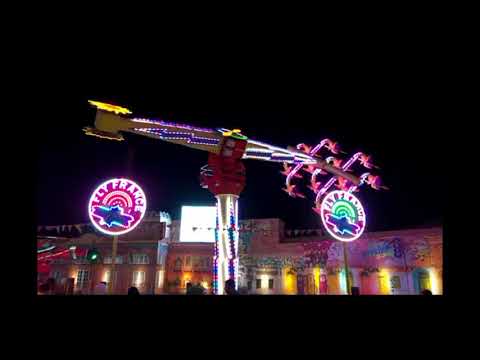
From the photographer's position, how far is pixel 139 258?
32.7 metres

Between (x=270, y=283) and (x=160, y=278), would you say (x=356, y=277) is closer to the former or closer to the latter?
(x=270, y=283)

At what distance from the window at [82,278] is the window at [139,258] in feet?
15.6

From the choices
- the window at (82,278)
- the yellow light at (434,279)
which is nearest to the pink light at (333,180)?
the yellow light at (434,279)

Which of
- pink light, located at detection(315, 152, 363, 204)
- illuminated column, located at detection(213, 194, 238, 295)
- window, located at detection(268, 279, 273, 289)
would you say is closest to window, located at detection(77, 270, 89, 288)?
window, located at detection(268, 279, 273, 289)

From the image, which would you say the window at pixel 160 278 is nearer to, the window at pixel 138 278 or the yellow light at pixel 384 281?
the window at pixel 138 278

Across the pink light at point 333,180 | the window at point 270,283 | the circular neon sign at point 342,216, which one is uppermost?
the pink light at point 333,180

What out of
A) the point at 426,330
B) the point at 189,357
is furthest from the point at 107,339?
the point at 426,330

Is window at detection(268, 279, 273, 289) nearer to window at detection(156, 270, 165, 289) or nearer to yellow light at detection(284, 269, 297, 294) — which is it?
yellow light at detection(284, 269, 297, 294)

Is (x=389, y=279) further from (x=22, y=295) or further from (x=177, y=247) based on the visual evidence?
(x=22, y=295)

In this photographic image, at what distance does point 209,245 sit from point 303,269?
9.25 m

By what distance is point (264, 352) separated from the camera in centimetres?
241

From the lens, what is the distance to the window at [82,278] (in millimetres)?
32812

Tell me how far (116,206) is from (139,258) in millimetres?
20326

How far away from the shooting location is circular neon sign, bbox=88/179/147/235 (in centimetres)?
1352
